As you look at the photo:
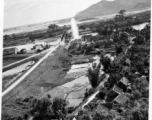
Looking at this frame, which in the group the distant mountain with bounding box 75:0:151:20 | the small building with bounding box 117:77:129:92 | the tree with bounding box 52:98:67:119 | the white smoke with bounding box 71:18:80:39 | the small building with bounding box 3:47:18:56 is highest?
the distant mountain with bounding box 75:0:151:20

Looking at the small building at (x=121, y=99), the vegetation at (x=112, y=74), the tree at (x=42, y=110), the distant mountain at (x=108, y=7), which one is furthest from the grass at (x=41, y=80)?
the small building at (x=121, y=99)

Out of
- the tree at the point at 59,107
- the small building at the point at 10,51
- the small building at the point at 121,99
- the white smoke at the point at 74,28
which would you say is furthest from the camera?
the small building at the point at 10,51

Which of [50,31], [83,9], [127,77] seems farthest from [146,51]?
[50,31]

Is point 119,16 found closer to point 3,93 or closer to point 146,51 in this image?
point 146,51

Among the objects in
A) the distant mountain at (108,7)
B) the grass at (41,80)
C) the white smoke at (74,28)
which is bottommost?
the grass at (41,80)

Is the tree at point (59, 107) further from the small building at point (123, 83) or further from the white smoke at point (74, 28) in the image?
the white smoke at point (74, 28)

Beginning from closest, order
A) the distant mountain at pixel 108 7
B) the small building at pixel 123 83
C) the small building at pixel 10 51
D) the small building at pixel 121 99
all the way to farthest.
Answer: the small building at pixel 121 99 < the small building at pixel 123 83 < the distant mountain at pixel 108 7 < the small building at pixel 10 51

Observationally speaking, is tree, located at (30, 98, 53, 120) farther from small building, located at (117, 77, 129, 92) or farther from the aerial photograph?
small building, located at (117, 77, 129, 92)

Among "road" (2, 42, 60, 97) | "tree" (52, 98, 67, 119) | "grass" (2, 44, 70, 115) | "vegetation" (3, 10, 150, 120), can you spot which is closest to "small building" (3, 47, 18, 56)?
"road" (2, 42, 60, 97)
